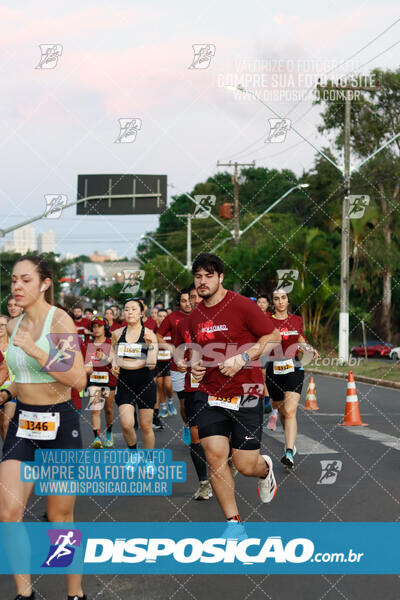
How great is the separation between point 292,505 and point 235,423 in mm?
1587

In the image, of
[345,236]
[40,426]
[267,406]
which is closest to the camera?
[40,426]

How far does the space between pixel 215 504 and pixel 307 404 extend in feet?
27.2

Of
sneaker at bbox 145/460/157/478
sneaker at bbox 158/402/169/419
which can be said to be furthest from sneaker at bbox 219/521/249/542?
sneaker at bbox 158/402/169/419

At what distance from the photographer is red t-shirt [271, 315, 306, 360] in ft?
30.2

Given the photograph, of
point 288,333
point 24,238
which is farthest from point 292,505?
point 24,238

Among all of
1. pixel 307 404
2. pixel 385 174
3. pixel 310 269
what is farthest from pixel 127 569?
pixel 385 174

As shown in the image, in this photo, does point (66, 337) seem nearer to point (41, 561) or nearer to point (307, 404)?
point (41, 561)

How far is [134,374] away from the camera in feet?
28.3

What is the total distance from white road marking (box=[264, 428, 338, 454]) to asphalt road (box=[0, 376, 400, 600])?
1 centimetres

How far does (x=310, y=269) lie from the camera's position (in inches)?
1379

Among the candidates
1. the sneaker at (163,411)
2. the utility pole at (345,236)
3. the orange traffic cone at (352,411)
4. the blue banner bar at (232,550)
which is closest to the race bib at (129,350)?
the blue banner bar at (232,550)

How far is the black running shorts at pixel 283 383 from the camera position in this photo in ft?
29.7

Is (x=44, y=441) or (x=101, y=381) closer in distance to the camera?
(x=44, y=441)

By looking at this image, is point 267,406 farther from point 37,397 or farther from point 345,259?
point 345,259
